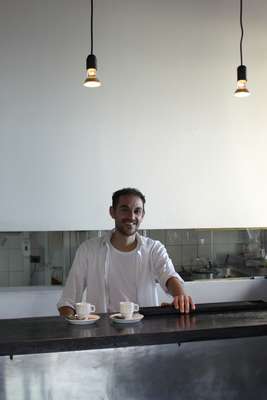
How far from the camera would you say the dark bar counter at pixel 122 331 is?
1665mm

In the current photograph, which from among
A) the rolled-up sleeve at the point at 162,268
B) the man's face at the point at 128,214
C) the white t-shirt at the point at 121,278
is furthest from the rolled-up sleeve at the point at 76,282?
the rolled-up sleeve at the point at 162,268

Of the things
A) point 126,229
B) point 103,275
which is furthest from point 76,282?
point 126,229

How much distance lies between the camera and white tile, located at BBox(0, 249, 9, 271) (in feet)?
11.6

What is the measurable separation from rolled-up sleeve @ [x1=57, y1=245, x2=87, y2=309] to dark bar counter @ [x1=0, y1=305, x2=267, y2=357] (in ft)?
1.27

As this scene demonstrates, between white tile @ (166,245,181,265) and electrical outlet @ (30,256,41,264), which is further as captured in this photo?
white tile @ (166,245,181,265)

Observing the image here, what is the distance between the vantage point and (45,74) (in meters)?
3.63

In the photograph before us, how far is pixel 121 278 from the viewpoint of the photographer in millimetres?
2525

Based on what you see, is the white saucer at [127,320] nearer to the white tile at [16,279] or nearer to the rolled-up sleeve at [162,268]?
the rolled-up sleeve at [162,268]

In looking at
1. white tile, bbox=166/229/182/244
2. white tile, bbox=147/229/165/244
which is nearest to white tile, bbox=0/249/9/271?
white tile, bbox=147/229/165/244

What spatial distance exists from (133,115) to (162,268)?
5.49 ft

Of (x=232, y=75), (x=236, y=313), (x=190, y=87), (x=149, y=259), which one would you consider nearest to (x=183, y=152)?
(x=190, y=87)

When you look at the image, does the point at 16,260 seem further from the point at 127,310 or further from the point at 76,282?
the point at 127,310

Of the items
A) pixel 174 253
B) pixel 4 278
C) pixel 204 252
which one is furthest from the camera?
pixel 204 252

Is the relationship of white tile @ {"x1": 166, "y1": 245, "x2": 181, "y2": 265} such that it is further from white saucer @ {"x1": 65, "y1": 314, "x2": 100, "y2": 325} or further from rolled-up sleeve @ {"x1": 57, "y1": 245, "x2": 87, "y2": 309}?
white saucer @ {"x1": 65, "y1": 314, "x2": 100, "y2": 325}
